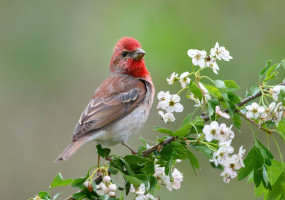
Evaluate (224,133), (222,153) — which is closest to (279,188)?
(222,153)

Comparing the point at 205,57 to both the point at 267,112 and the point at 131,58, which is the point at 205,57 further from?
the point at 131,58

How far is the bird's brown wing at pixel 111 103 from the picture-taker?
553 cm

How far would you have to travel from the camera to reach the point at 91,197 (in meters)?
3.93

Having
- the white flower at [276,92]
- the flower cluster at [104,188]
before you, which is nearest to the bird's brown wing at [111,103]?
the flower cluster at [104,188]

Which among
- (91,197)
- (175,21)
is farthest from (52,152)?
(91,197)

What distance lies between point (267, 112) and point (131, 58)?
9.70 ft

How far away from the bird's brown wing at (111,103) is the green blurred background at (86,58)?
1.68 m

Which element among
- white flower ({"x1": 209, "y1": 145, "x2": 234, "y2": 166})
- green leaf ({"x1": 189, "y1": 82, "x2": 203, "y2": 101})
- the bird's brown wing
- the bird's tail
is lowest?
white flower ({"x1": 209, "y1": 145, "x2": 234, "y2": 166})

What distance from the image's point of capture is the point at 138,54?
6473 mm

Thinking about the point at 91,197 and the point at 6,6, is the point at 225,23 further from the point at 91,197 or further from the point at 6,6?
the point at 91,197

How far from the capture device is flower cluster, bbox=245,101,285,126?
375 cm

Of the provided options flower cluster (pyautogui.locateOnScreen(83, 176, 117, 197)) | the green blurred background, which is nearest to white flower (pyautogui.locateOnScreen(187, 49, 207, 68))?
flower cluster (pyautogui.locateOnScreen(83, 176, 117, 197))

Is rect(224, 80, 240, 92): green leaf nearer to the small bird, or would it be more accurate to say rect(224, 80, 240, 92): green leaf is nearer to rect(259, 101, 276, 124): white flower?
rect(259, 101, 276, 124): white flower

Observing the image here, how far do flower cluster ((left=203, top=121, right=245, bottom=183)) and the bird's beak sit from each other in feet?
8.99
